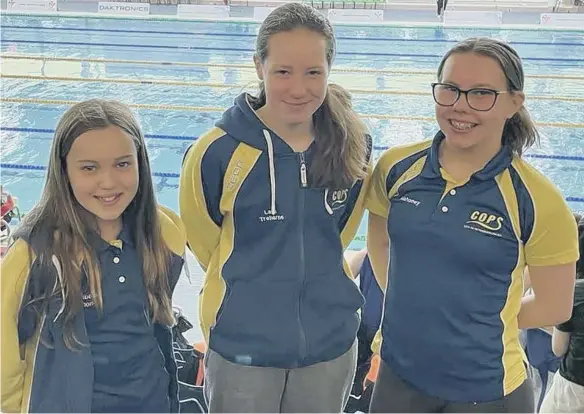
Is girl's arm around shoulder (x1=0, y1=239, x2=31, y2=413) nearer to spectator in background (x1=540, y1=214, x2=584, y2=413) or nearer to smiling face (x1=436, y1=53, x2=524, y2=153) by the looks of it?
smiling face (x1=436, y1=53, x2=524, y2=153)

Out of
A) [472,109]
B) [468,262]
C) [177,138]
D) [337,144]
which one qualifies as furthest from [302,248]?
[177,138]

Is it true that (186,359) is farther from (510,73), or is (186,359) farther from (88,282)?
(510,73)

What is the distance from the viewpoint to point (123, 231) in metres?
1.43

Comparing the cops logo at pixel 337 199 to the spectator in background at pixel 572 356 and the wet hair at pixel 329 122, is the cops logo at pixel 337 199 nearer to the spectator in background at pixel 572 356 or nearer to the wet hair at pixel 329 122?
the wet hair at pixel 329 122

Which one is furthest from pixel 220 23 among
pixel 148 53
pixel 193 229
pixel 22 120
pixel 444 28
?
pixel 193 229

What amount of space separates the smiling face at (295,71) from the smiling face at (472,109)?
0.86 feet

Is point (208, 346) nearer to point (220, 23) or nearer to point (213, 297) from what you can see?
point (213, 297)

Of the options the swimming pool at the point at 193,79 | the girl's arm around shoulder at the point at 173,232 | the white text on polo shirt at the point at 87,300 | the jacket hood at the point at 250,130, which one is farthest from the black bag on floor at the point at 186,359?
the swimming pool at the point at 193,79

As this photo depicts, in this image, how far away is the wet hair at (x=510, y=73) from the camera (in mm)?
1368

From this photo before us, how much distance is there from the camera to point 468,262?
1.38 meters

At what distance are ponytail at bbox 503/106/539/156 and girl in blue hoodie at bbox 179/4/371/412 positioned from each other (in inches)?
13.0

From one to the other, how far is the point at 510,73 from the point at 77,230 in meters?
0.93

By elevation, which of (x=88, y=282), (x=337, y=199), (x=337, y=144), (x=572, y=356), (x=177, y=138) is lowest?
(x=177, y=138)

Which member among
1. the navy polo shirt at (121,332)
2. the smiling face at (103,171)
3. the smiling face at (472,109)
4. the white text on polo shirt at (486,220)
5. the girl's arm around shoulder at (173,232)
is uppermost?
the smiling face at (472,109)
